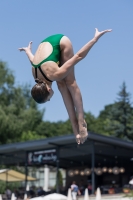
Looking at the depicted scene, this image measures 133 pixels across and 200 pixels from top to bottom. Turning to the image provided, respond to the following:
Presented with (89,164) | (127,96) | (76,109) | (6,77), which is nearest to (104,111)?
(127,96)

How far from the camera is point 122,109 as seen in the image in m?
49.6

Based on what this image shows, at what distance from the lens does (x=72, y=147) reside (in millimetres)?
27875

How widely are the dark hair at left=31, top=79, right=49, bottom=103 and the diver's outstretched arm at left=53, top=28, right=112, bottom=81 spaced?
16 cm

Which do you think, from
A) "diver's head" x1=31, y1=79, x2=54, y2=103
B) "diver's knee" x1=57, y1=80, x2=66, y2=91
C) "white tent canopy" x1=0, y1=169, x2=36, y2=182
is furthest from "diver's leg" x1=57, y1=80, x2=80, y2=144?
"white tent canopy" x1=0, y1=169, x2=36, y2=182

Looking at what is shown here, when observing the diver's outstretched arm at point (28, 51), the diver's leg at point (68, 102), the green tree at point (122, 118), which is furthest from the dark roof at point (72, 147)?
the diver's leg at point (68, 102)

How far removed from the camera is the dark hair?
4781 millimetres

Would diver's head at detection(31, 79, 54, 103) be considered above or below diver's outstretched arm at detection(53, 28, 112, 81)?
below

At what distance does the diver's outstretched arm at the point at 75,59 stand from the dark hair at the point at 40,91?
163mm

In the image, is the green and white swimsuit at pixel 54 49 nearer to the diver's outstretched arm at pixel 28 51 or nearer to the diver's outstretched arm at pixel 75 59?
the diver's outstretched arm at pixel 75 59

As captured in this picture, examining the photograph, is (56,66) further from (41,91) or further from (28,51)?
(28,51)

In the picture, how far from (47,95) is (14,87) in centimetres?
3506

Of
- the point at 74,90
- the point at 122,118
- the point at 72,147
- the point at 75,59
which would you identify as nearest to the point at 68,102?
the point at 74,90

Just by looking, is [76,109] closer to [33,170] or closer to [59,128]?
[33,170]

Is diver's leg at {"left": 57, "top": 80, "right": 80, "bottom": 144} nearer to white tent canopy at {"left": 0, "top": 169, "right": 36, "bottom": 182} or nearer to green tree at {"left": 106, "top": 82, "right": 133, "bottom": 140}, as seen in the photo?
white tent canopy at {"left": 0, "top": 169, "right": 36, "bottom": 182}
